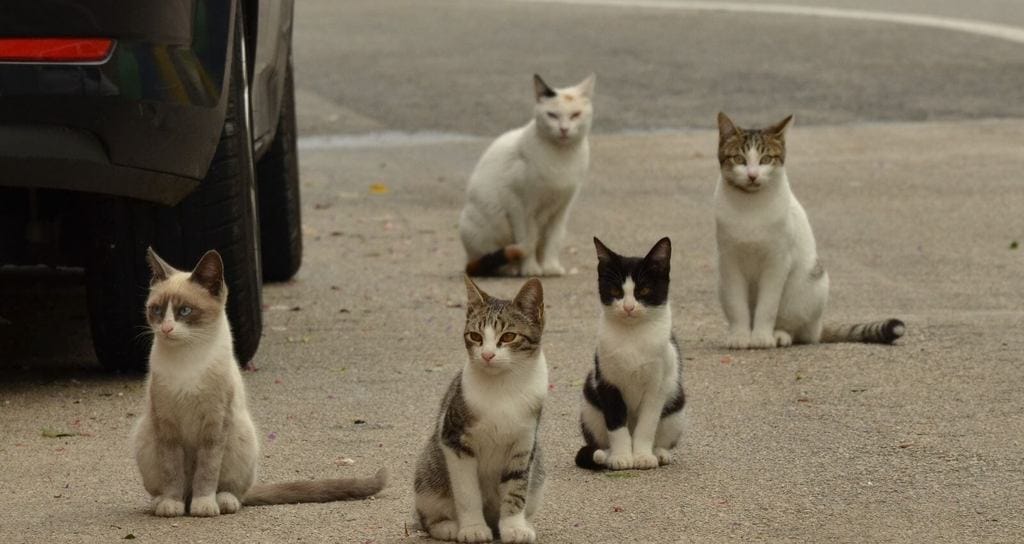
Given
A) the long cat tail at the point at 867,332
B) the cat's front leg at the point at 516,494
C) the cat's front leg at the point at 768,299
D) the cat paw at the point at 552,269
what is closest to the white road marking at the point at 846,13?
the cat paw at the point at 552,269

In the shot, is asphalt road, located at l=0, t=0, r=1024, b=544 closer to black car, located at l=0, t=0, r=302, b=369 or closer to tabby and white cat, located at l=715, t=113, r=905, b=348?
tabby and white cat, located at l=715, t=113, r=905, b=348

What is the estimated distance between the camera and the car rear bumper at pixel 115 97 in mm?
5531

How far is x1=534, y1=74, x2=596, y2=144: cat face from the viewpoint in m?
9.22

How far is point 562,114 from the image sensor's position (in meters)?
9.21

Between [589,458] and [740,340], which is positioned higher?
[589,458]

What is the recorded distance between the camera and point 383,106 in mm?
15844

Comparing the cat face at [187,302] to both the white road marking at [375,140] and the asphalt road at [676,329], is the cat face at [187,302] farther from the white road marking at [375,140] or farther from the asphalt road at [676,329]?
the white road marking at [375,140]

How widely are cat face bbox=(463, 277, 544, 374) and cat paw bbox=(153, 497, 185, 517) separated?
87 cm

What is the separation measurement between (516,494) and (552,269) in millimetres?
4725

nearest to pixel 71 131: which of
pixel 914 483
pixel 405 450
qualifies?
pixel 405 450

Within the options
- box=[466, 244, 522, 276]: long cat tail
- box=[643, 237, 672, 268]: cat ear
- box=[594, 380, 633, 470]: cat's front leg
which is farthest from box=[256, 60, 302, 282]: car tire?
box=[594, 380, 633, 470]: cat's front leg

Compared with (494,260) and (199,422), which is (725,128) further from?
(199,422)

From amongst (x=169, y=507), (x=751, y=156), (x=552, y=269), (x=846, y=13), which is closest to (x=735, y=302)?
(x=751, y=156)

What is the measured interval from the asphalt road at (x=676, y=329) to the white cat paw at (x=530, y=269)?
15 centimetres
